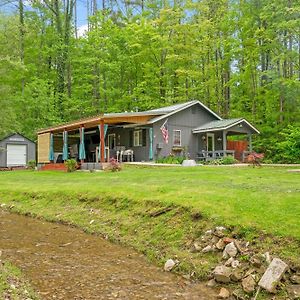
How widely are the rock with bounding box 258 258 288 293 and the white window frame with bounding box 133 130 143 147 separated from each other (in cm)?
1889

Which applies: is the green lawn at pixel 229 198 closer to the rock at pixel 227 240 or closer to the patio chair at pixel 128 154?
the rock at pixel 227 240

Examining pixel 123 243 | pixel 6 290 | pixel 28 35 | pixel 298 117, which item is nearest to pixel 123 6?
pixel 28 35

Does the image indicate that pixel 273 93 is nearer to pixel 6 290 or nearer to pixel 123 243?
pixel 123 243

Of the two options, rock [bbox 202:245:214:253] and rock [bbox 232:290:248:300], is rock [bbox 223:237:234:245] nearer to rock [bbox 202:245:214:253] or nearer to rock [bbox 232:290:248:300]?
rock [bbox 202:245:214:253]

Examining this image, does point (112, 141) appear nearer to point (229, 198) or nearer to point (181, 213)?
point (229, 198)

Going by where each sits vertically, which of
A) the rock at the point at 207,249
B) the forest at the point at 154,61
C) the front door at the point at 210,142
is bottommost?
the rock at the point at 207,249

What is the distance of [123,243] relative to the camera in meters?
7.35

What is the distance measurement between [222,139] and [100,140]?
26.8 feet

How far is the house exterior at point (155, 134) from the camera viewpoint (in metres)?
22.4

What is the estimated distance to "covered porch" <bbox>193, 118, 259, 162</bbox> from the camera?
2291cm

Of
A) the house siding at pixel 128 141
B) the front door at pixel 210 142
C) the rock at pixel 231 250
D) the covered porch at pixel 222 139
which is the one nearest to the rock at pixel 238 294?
the rock at pixel 231 250

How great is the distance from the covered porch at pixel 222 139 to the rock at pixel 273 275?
1743 cm

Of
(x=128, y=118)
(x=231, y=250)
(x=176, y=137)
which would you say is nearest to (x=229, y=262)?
(x=231, y=250)

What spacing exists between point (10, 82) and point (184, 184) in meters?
26.9
